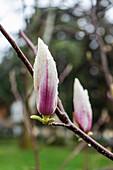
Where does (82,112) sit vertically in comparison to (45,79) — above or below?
below

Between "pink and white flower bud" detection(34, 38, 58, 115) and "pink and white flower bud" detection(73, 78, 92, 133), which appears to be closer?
"pink and white flower bud" detection(34, 38, 58, 115)

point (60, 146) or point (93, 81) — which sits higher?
point (93, 81)

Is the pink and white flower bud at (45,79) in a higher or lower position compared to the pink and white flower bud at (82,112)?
higher

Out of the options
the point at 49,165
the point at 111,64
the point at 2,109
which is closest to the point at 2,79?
the point at 111,64

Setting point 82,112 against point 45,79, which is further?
point 82,112

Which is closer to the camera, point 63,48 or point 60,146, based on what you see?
point 63,48

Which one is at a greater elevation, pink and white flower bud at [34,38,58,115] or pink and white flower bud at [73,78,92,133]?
pink and white flower bud at [34,38,58,115]

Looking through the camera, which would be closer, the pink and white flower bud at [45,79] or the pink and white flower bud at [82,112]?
the pink and white flower bud at [45,79]

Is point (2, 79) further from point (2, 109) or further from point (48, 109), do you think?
point (48, 109)
